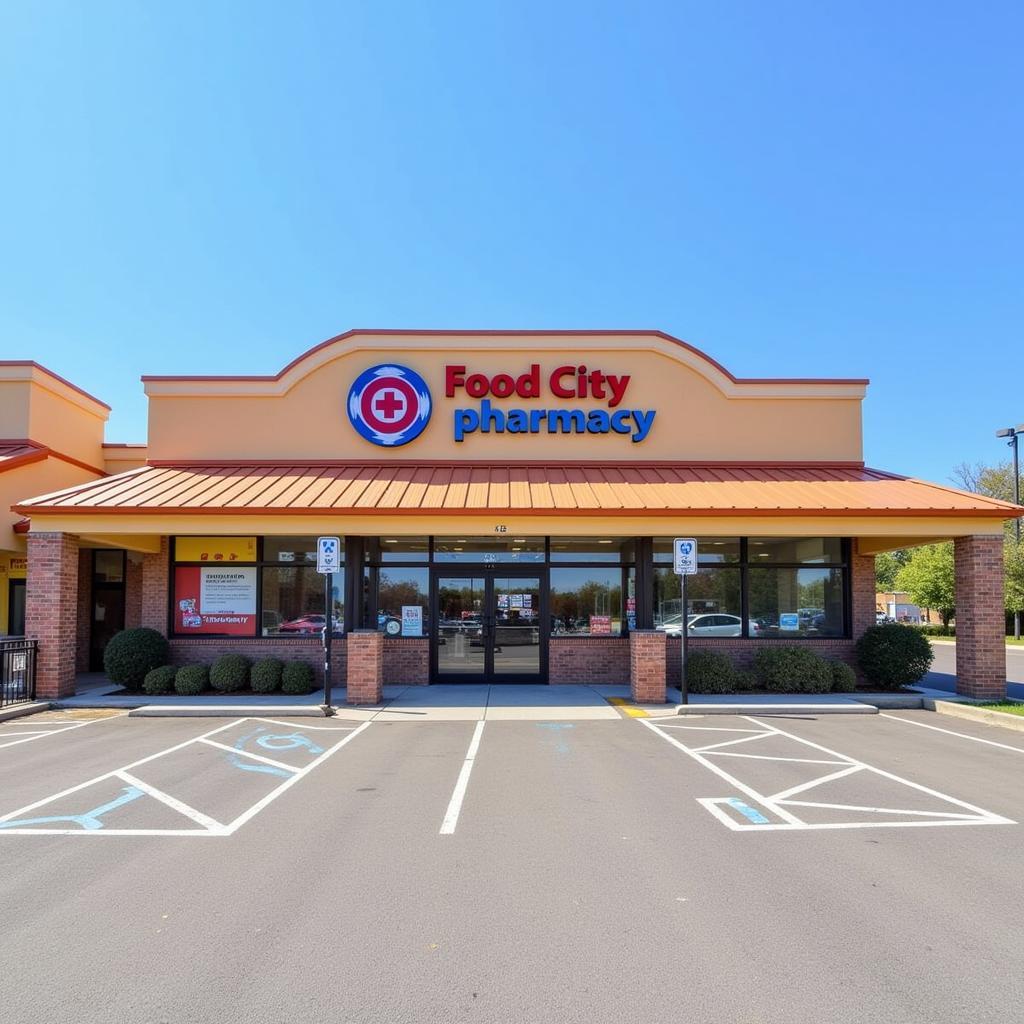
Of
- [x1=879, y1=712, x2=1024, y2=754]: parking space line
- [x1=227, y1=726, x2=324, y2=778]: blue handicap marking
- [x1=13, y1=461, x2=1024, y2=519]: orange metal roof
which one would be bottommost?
[x1=879, y1=712, x2=1024, y2=754]: parking space line

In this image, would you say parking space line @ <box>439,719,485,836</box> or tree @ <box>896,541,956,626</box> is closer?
parking space line @ <box>439,719,485,836</box>

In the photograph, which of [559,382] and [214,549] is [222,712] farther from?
[559,382]

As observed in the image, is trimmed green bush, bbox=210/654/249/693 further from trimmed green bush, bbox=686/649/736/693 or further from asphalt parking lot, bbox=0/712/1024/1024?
trimmed green bush, bbox=686/649/736/693

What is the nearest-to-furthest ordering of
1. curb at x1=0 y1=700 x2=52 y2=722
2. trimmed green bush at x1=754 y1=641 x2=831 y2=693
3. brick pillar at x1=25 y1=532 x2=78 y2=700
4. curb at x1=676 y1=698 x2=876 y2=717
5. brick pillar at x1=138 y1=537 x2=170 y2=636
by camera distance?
curb at x1=0 y1=700 x2=52 y2=722, curb at x1=676 y1=698 x2=876 y2=717, brick pillar at x1=25 y1=532 x2=78 y2=700, trimmed green bush at x1=754 y1=641 x2=831 y2=693, brick pillar at x1=138 y1=537 x2=170 y2=636

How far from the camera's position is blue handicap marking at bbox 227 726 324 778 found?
866 cm

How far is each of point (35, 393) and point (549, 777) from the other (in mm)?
16424

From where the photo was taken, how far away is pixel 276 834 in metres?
6.34

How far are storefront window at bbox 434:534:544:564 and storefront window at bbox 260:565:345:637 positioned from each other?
2.17 meters

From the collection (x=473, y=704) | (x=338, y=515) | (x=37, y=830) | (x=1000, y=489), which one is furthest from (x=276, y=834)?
(x=1000, y=489)

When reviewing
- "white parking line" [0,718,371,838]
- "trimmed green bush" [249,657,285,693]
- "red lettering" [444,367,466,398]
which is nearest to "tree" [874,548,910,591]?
"red lettering" [444,367,466,398]

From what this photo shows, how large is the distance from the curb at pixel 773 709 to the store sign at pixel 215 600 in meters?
8.88

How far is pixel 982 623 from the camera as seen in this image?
45.3 feet

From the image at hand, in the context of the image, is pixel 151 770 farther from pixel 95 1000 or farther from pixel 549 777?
pixel 95 1000

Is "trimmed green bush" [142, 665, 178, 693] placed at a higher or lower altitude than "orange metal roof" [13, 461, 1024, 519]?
lower
